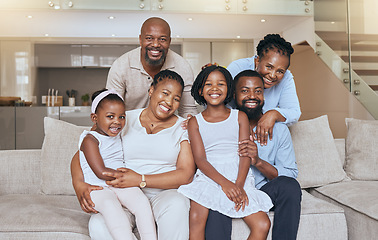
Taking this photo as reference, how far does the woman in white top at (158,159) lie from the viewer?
148 cm

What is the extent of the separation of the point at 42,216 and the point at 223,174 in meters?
0.81

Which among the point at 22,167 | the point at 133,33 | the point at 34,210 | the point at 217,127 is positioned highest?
the point at 133,33

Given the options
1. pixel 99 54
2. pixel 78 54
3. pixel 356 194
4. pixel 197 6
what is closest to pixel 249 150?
pixel 356 194

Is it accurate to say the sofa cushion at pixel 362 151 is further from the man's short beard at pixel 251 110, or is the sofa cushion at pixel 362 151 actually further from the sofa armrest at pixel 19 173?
the sofa armrest at pixel 19 173

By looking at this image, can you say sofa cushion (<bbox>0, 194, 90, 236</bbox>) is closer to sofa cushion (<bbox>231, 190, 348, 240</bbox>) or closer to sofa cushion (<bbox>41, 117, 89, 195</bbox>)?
sofa cushion (<bbox>41, 117, 89, 195</bbox>)

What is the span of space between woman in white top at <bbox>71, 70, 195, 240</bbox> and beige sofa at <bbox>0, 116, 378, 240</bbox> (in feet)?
0.66

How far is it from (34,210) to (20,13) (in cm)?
348

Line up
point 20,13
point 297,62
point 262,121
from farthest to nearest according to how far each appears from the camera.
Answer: point 297,62
point 20,13
point 262,121

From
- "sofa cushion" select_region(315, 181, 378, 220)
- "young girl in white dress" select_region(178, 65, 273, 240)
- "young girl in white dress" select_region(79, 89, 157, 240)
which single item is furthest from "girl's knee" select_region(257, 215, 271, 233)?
"sofa cushion" select_region(315, 181, 378, 220)

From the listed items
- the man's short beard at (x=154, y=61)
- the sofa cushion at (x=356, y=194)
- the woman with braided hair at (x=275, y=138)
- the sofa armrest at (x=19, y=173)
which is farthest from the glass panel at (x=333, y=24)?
the sofa armrest at (x=19, y=173)

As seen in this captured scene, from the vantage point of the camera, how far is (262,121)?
5.86ft

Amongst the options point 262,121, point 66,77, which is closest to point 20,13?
point 66,77

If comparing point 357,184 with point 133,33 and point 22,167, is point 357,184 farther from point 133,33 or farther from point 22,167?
point 133,33

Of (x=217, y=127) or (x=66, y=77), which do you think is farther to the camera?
(x=66, y=77)
